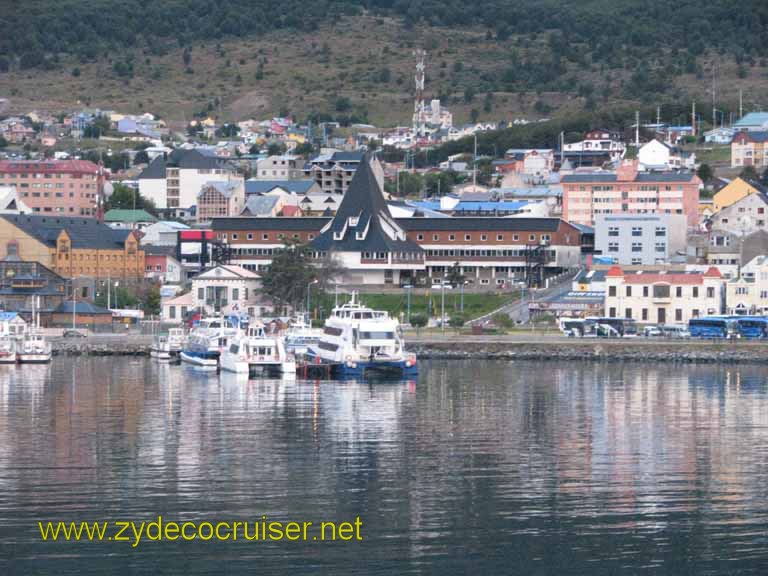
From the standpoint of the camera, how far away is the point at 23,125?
619 ft

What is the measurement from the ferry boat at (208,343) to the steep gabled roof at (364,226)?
2733 centimetres

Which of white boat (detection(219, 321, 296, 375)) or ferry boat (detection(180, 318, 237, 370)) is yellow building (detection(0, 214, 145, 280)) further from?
white boat (detection(219, 321, 296, 375))

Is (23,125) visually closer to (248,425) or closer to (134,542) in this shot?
(248,425)

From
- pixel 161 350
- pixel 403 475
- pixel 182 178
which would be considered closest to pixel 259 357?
pixel 161 350

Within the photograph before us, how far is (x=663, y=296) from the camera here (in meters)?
91.6

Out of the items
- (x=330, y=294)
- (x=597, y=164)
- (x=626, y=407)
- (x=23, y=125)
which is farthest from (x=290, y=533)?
(x=23, y=125)

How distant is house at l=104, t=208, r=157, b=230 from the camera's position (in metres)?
130

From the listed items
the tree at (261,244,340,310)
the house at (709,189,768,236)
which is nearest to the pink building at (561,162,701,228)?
the house at (709,189,768,236)

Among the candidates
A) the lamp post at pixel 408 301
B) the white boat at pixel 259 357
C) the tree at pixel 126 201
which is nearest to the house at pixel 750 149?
the tree at pixel 126 201

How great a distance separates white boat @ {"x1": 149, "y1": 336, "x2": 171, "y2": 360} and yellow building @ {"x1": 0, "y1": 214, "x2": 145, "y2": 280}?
2435cm

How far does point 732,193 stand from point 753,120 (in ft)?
119

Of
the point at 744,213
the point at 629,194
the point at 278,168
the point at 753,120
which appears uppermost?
the point at 753,120

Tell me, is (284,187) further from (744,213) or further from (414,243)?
(744,213)

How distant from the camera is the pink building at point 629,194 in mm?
116125
